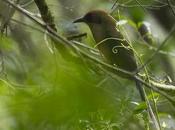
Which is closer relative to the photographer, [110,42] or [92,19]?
[110,42]

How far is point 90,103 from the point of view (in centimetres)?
110

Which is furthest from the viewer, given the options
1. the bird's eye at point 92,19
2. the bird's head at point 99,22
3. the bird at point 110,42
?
the bird's eye at point 92,19

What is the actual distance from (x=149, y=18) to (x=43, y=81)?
142 inches

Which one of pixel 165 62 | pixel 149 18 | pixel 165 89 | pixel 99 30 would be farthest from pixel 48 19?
pixel 149 18

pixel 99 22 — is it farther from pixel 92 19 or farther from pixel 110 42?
pixel 110 42

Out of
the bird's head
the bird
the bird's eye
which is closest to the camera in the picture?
the bird

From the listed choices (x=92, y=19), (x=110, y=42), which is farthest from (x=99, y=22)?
(x=110, y=42)

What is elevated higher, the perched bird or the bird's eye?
the bird's eye

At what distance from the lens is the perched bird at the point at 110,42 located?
359 centimetres

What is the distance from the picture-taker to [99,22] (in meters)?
4.05

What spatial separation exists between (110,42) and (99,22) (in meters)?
0.37

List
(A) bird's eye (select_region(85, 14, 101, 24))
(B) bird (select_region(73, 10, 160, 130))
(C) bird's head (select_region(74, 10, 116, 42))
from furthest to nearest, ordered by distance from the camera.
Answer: (A) bird's eye (select_region(85, 14, 101, 24))
(C) bird's head (select_region(74, 10, 116, 42))
(B) bird (select_region(73, 10, 160, 130))

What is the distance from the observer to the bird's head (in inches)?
150

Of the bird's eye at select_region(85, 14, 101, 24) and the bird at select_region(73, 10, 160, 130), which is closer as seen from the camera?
the bird at select_region(73, 10, 160, 130)
